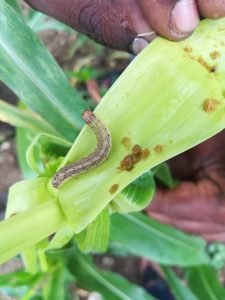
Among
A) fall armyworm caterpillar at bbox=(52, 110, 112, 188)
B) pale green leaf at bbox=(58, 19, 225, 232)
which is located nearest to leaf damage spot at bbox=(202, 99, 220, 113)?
pale green leaf at bbox=(58, 19, 225, 232)

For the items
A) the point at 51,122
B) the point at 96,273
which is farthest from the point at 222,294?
the point at 51,122

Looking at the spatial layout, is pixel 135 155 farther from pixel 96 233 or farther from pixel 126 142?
pixel 96 233

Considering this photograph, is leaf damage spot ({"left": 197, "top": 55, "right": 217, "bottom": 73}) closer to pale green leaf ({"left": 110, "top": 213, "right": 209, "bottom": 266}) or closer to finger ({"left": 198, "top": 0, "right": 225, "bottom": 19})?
finger ({"left": 198, "top": 0, "right": 225, "bottom": 19})

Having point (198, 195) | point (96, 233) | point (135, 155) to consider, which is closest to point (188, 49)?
point (135, 155)

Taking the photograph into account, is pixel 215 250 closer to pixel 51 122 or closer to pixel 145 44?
pixel 51 122

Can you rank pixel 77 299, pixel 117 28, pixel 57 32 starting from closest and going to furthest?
pixel 117 28 < pixel 77 299 < pixel 57 32

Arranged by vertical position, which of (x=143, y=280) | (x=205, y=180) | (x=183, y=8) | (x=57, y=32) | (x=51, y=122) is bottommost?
(x=143, y=280)

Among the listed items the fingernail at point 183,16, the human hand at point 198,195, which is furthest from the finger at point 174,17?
the human hand at point 198,195
